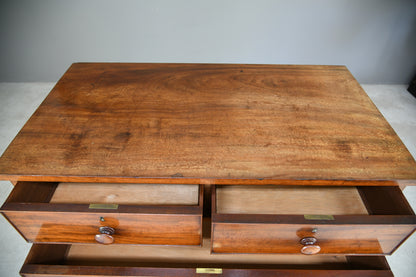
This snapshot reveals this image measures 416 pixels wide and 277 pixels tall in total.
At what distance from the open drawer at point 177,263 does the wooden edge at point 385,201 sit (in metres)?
0.16

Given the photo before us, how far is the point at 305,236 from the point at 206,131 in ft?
1.06

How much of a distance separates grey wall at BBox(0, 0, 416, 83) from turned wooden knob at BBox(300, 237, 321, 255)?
126 cm

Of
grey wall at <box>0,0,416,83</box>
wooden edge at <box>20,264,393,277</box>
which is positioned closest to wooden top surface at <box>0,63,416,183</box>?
wooden edge at <box>20,264,393,277</box>

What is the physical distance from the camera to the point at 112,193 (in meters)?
0.64

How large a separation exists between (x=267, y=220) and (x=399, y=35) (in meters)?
1.64

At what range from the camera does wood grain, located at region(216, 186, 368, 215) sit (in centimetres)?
62

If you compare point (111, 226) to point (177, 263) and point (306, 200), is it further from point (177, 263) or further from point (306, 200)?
point (306, 200)

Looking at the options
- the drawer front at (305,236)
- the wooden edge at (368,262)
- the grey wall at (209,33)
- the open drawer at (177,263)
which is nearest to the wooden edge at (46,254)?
the open drawer at (177,263)

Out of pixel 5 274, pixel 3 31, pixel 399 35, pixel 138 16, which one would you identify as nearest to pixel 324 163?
pixel 5 274

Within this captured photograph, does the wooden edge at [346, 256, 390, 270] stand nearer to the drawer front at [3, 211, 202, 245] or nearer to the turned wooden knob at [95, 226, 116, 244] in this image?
the drawer front at [3, 211, 202, 245]

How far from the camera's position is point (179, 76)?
0.85m

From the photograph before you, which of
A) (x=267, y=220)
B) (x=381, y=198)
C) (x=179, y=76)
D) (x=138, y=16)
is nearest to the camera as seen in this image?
(x=267, y=220)

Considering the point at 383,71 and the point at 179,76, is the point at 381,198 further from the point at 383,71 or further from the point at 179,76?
the point at 383,71

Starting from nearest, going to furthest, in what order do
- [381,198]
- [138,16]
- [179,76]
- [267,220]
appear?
1. [267,220]
2. [381,198]
3. [179,76]
4. [138,16]
